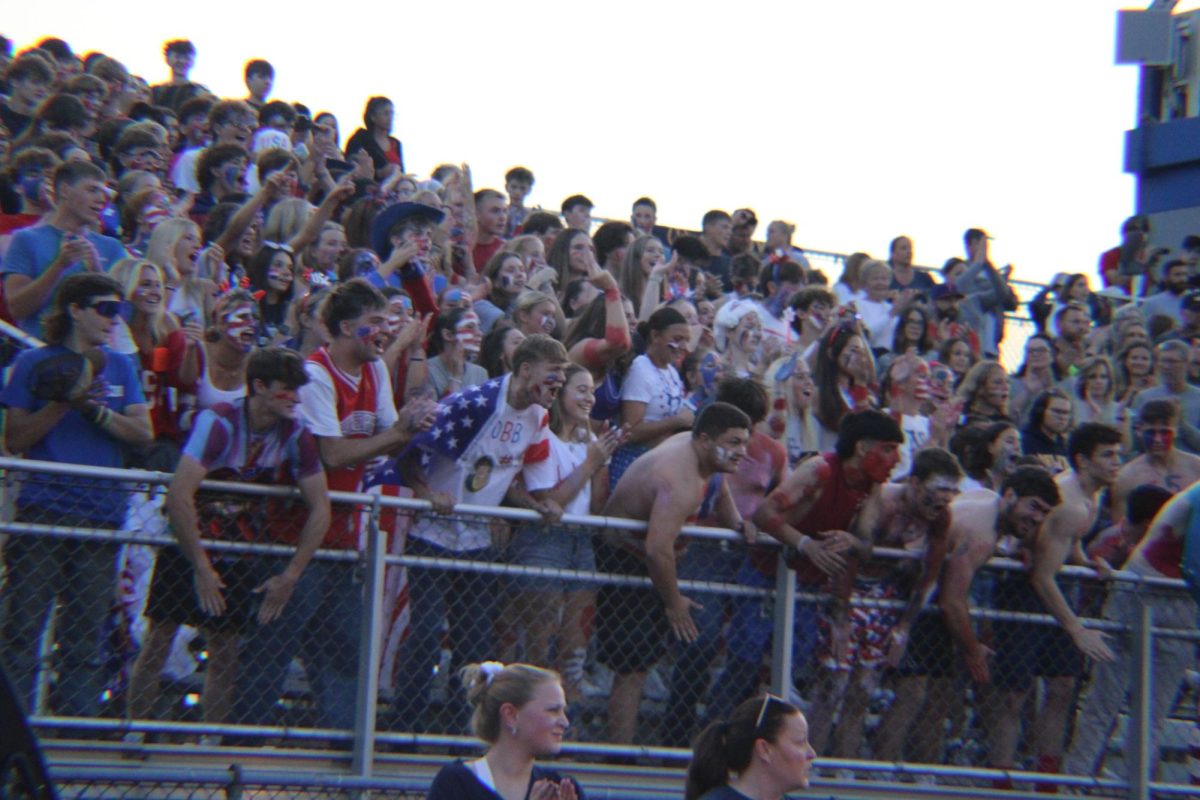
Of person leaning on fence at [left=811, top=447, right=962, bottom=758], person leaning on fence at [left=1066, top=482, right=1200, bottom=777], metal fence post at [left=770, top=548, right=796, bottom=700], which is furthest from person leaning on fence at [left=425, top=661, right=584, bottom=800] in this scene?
person leaning on fence at [left=1066, top=482, right=1200, bottom=777]

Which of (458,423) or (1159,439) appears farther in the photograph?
(1159,439)

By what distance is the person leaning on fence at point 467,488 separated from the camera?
6.84m

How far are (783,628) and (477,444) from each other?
1644 mm

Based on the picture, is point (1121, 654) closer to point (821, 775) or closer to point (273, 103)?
point (821, 775)

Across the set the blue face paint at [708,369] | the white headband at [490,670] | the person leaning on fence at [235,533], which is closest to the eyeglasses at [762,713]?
Answer: the white headband at [490,670]

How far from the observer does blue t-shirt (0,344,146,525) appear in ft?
20.7

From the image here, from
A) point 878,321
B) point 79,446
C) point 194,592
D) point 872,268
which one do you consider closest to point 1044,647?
point 194,592

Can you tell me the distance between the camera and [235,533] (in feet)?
21.5

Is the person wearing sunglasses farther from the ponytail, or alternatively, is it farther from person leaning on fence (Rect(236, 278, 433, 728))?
the ponytail

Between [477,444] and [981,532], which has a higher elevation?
[477,444]

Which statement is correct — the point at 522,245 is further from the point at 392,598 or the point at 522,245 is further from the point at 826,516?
the point at 392,598

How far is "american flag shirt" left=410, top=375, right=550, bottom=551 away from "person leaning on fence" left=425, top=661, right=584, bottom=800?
155cm

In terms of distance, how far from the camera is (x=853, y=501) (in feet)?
25.1

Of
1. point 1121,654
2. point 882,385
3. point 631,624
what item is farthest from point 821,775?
point 882,385
